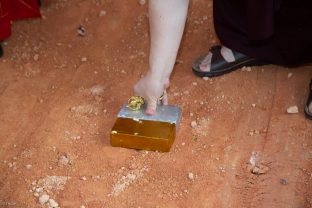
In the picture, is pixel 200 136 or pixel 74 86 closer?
pixel 200 136

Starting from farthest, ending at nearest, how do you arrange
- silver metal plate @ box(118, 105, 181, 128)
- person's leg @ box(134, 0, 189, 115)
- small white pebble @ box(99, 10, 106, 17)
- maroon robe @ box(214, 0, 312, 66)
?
small white pebble @ box(99, 10, 106, 17) < maroon robe @ box(214, 0, 312, 66) < silver metal plate @ box(118, 105, 181, 128) < person's leg @ box(134, 0, 189, 115)

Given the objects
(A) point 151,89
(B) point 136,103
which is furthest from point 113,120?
(A) point 151,89

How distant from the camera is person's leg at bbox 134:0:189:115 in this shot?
1.40 metres

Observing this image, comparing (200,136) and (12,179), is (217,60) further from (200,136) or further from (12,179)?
(12,179)

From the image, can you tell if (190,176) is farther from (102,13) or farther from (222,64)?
(102,13)

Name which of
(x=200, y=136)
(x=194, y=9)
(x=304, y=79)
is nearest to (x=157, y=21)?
(x=200, y=136)

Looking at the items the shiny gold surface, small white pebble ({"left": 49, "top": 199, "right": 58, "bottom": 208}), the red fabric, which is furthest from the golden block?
the red fabric

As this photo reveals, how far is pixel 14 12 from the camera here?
2266 millimetres

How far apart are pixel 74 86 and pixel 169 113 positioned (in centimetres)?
47

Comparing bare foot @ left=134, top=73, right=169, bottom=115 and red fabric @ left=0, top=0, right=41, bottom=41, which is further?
red fabric @ left=0, top=0, right=41, bottom=41

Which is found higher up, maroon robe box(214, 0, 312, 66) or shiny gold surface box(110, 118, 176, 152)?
maroon robe box(214, 0, 312, 66)

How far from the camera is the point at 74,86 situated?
1.97 meters

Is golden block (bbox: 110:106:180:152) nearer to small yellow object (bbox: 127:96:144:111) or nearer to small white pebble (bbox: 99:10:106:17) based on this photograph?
small yellow object (bbox: 127:96:144:111)

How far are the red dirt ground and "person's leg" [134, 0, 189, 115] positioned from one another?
269 mm
